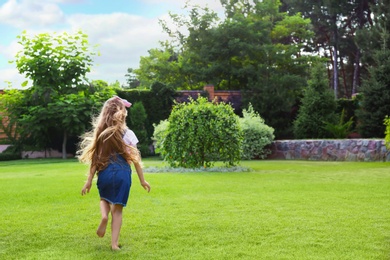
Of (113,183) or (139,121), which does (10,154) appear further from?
(113,183)

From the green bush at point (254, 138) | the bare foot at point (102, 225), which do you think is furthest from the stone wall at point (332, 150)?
the bare foot at point (102, 225)

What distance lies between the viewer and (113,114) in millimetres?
5047

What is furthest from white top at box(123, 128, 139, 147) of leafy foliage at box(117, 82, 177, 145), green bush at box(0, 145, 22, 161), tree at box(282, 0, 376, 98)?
tree at box(282, 0, 376, 98)

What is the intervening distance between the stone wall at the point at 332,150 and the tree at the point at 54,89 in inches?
346

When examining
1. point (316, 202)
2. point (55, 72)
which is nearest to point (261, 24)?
point (55, 72)

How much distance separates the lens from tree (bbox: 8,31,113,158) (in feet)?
77.6

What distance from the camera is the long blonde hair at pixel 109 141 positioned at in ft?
16.2

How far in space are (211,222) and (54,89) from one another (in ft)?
67.8

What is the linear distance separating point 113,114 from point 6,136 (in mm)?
22979

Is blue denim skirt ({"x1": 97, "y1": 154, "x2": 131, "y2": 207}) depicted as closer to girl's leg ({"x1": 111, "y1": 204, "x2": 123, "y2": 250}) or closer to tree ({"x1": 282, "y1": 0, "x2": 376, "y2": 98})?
girl's leg ({"x1": 111, "y1": 204, "x2": 123, "y2": 250})

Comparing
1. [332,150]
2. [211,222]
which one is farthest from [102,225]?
[332,150]

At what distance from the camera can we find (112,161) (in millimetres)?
4953

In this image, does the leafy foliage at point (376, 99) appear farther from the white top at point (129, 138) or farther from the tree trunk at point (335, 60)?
the white top at point (129, 138)

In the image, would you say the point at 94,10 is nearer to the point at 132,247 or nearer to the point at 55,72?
the point at 132,247
